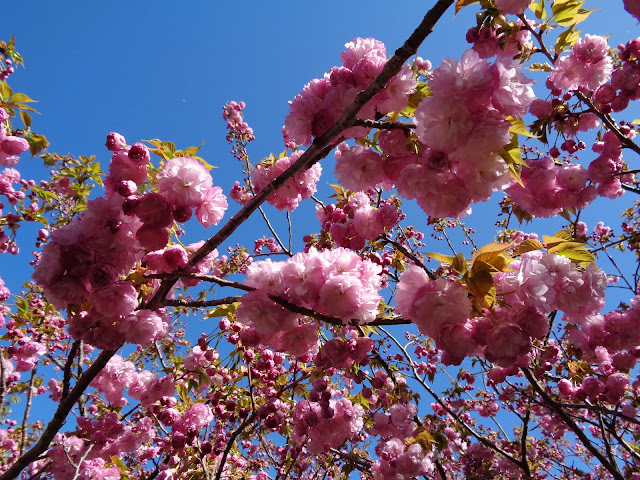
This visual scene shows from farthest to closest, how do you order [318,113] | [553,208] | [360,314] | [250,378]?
[250,378] → [553,208] → [318,113] → [360,314]

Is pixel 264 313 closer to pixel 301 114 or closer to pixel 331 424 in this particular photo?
pixel 301 114

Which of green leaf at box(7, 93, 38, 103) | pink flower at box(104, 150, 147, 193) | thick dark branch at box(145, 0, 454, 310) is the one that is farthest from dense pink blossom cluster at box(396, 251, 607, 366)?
green leaf at box(7, 93, 38, 103)

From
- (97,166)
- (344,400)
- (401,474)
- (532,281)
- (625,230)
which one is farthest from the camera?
(625,230)

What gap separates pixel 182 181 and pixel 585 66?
8.99 ft

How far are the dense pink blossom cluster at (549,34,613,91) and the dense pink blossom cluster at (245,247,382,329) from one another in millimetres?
2183

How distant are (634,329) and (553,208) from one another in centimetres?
95

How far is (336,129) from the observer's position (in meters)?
1.35

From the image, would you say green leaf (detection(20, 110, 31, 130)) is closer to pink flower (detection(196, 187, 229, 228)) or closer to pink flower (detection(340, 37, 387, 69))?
pink flower (detection(196, 187, 229, 228))

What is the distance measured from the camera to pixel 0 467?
6.09 meters

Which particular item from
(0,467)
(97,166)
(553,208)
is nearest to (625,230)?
(553,208)

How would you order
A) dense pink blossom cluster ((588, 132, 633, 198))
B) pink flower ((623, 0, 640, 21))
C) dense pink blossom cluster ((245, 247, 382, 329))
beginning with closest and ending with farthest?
pink flower ((623, 0, 640, 21)) < dense pink blossom cluster ((245, 247, 382, 329)) < dense pink blossom cluster ((588, 132, 633, 198))

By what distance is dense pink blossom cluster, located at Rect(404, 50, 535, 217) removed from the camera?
3.64 feet

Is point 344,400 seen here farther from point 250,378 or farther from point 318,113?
point 318,113

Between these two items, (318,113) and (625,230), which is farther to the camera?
(625,230)
